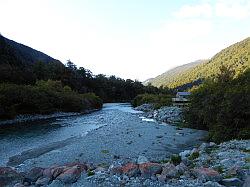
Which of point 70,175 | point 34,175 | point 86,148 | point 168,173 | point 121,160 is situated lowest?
point 86,148

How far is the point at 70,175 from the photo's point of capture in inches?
680

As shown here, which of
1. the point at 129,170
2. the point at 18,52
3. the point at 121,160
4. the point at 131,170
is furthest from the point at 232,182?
the point at 18,52

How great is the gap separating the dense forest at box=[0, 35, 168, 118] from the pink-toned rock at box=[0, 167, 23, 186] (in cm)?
4296

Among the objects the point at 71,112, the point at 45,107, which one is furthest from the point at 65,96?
the point at 45,107

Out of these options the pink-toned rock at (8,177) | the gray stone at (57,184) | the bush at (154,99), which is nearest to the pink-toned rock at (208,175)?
the gray stone at (57,184)

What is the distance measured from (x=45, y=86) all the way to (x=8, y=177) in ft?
244

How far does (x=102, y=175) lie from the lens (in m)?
16.8

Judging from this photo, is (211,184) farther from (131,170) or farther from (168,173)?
(131,170)

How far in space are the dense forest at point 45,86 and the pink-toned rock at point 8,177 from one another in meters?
43.0

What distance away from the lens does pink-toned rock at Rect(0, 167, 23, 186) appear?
1827 cm

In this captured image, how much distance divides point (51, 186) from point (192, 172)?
7.13m

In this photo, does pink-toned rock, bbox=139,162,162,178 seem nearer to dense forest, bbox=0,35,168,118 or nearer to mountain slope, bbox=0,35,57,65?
dense forest, bbox=0,35,168,118

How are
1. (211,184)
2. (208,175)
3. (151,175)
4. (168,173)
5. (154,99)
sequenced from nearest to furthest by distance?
(211,184)
(208,175)
(168,173)
(151,175)
(154,99)

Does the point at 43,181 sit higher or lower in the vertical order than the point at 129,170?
lower
